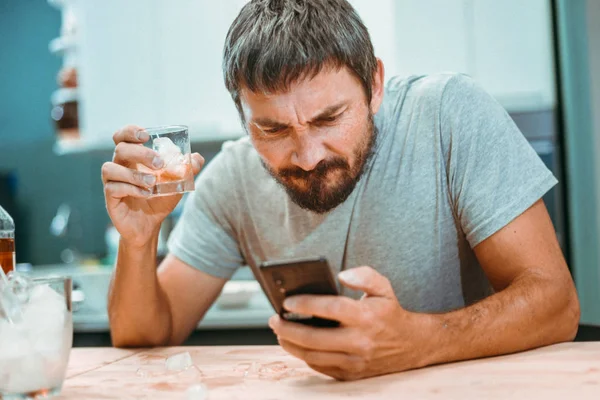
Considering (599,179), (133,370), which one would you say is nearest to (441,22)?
(599,179)

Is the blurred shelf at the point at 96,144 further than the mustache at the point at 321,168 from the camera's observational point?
Yes

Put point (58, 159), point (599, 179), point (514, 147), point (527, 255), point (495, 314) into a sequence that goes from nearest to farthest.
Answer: point (495, 314) < point (527, 255) < point (514, 147) < point (599, 179) < point (58, 159)

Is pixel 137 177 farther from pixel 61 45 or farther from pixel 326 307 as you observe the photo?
pixel 61 45

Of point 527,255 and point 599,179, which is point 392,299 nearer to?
point 527,255

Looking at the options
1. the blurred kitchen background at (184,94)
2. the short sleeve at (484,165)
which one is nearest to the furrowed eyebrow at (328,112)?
the short sleeve at (484,165)

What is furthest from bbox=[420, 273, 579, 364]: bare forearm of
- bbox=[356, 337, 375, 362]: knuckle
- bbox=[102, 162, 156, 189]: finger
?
bbox=[102, 162, 156, 189]: finger

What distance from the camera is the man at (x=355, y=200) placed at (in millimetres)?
1195

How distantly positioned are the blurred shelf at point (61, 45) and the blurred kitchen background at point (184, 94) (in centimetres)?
2

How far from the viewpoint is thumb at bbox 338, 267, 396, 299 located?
0.87 metres

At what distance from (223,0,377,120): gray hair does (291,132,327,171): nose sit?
0.33 feet

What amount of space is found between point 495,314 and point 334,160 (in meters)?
0.41

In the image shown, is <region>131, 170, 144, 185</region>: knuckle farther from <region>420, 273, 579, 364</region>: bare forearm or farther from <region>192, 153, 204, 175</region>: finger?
<region>420, 273, 579, 364</region>: bare forearm

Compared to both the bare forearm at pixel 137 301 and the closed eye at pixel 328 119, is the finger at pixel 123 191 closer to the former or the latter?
the bare forearm at pixel 137 301

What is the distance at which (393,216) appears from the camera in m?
1.42
